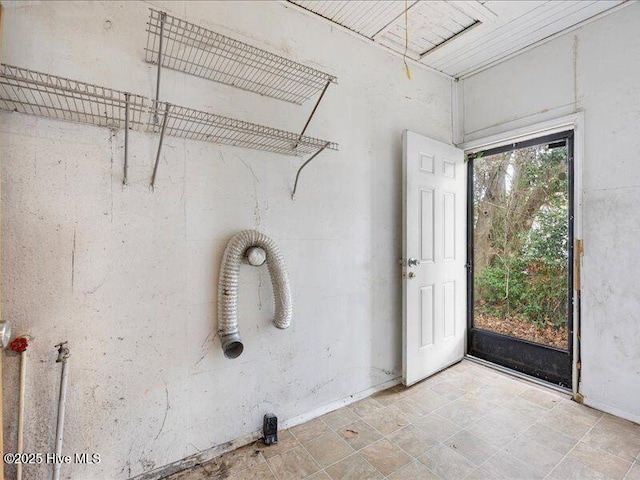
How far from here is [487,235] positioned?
317 cm

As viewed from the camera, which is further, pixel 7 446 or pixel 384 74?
pixel 384 74

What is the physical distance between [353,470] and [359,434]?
0.29 m

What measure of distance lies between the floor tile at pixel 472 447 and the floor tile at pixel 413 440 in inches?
4.4

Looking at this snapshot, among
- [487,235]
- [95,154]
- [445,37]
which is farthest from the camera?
[487,235]

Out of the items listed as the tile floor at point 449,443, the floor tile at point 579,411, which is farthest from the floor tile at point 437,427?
the floor tile at point 579,411

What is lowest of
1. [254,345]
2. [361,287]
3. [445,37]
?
[254,345]

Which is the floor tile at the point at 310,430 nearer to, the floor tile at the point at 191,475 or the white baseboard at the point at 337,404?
the white baseboard at the point at 337,404

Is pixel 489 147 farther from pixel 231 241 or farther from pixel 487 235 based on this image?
pixel 231 241

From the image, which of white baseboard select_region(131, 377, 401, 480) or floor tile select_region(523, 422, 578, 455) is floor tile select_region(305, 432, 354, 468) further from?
floor tile select_region(523, 422, 578, 455)

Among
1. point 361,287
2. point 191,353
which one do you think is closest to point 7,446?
Result: point 191,353

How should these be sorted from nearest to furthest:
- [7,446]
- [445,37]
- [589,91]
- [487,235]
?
[7,446] < [589,91] < [445,37] < [487,235]

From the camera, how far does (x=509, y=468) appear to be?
1.58 meters

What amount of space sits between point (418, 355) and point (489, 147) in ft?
6.49

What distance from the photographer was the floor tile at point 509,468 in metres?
1.53
